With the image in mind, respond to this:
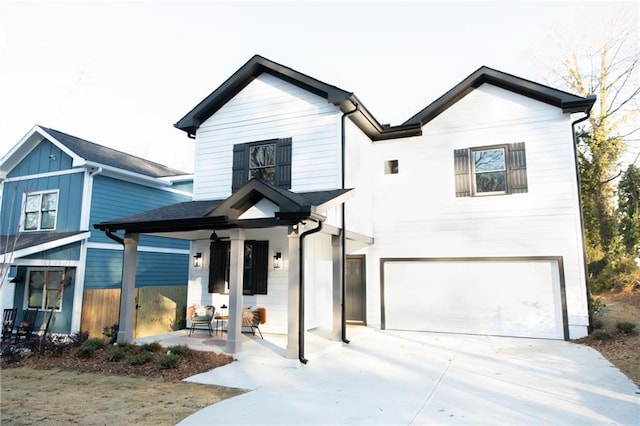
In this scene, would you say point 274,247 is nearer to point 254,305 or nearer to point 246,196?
point 254,305

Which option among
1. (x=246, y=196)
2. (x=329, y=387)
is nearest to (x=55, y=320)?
(x=246, y=196)

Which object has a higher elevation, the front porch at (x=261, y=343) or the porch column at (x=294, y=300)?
the porch column at (x=294, y=300)

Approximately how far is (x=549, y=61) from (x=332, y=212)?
16.5m

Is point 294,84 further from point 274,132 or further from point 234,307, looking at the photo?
point 234,307

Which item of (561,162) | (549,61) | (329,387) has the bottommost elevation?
(329,387)

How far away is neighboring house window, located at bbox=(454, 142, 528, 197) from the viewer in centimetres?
1065

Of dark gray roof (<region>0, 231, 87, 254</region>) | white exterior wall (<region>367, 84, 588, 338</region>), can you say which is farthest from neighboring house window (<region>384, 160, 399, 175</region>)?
dark gray roof (<region>0, 231, 87, 254</region>)

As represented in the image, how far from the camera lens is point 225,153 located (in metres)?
11.0

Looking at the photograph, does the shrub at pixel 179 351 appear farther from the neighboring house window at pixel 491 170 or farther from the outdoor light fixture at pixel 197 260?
the neighboring house window at pixel 491 170

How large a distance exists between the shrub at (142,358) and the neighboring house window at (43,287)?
19.7ft

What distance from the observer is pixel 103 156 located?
1320 centimetres

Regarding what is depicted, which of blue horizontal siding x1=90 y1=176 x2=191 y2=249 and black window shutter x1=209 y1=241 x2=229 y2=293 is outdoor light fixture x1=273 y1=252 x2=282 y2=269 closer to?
black window shutter x1=209 y1=241 x2=229 y2=293

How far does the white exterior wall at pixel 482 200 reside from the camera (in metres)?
10.2

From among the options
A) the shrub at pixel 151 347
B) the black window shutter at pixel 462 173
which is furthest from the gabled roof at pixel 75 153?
the black window shutter at pixel 462 173
